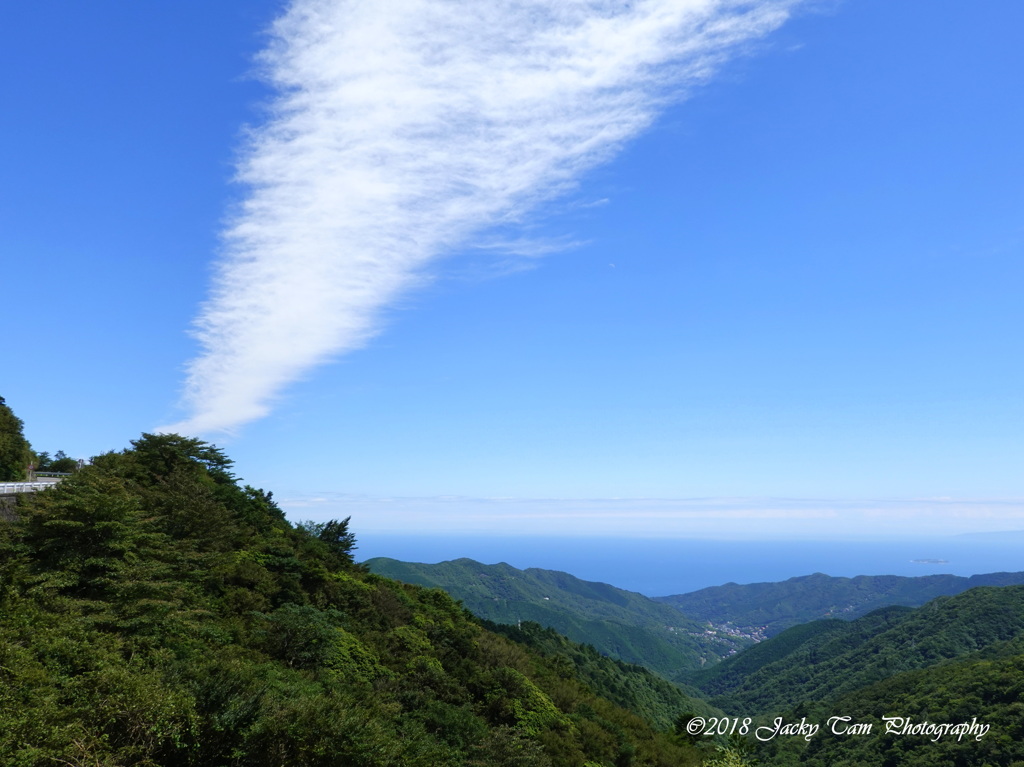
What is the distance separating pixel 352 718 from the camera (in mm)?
12648

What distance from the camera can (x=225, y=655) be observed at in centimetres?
1559

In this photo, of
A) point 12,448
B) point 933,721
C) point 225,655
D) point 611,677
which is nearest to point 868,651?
point 933,721

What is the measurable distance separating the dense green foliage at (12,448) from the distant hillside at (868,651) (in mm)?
132268

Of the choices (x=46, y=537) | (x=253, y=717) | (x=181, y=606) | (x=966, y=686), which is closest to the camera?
(x=253, y=717)

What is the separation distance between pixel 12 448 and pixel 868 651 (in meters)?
172

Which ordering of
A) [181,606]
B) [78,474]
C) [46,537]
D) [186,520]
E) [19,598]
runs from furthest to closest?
[186,520]
[78,474]
[181,606]
[46,537]
[19,598]

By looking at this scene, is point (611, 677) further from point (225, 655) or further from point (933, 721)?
point (225, 655)

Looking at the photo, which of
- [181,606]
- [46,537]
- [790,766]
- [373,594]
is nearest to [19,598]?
[46,537]

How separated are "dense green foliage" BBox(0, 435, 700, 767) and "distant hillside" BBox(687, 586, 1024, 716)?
116485 millimetres

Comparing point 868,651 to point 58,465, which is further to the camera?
point 868,651

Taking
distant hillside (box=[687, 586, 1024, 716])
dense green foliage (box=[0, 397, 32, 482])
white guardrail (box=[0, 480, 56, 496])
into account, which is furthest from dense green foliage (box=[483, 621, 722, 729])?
distant hillside (box=[687, 586, 1024, 716])

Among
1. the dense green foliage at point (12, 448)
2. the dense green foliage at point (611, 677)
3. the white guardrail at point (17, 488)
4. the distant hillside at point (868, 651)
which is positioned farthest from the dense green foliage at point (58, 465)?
the distant hillside at point (868, 651)

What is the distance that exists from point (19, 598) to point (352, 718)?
803 cm

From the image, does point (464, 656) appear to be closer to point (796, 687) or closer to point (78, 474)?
point (78, 474)
